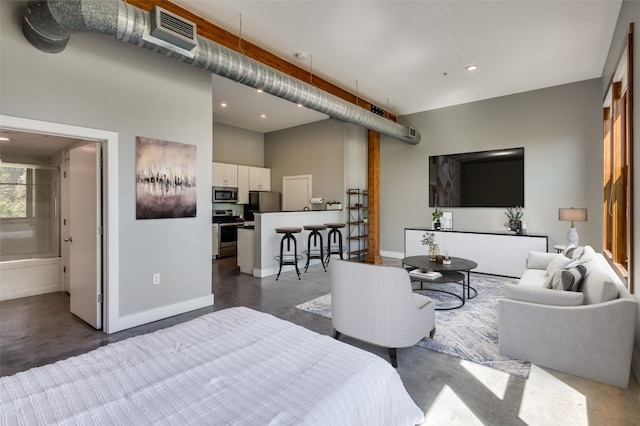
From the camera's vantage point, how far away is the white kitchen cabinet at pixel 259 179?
8180 millimetres

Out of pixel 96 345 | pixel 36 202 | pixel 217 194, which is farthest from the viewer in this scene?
pixel 217 194

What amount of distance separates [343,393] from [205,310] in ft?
10.2

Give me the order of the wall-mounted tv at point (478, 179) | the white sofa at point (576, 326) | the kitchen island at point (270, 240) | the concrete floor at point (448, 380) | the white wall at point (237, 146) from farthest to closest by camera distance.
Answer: the white wall at point (237, 146) < the wall-mounted tv at point (478, 179) < the kitchen island at point (270, 240) < the white sofa at point (576, 326) < the concrete floor at point (448, 380)

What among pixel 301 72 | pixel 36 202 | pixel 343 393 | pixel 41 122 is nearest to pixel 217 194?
pixel 36 202

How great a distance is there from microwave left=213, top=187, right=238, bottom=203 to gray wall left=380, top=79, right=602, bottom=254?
168 inches

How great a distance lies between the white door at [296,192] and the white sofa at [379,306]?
525 centimetres

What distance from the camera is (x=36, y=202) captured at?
16.7 ft

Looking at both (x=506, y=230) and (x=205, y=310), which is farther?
(x=506, y=230)

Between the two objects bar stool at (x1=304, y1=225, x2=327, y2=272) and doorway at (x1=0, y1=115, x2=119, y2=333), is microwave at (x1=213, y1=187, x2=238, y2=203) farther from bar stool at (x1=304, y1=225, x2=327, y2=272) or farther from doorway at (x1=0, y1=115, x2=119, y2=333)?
doorway at (x1=0, y1=115, x2=119, y2=333)

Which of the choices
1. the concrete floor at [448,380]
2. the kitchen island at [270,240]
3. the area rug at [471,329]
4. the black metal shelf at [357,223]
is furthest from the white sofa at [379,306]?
the black metal shelf at [357,223]

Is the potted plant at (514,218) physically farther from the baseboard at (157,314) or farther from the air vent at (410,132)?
the baseboard at (157,314)

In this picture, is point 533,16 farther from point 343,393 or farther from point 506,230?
point 343,393

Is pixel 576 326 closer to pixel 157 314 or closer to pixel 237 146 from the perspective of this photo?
pixel 157 314

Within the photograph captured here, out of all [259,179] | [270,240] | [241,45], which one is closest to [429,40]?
[241,45]
